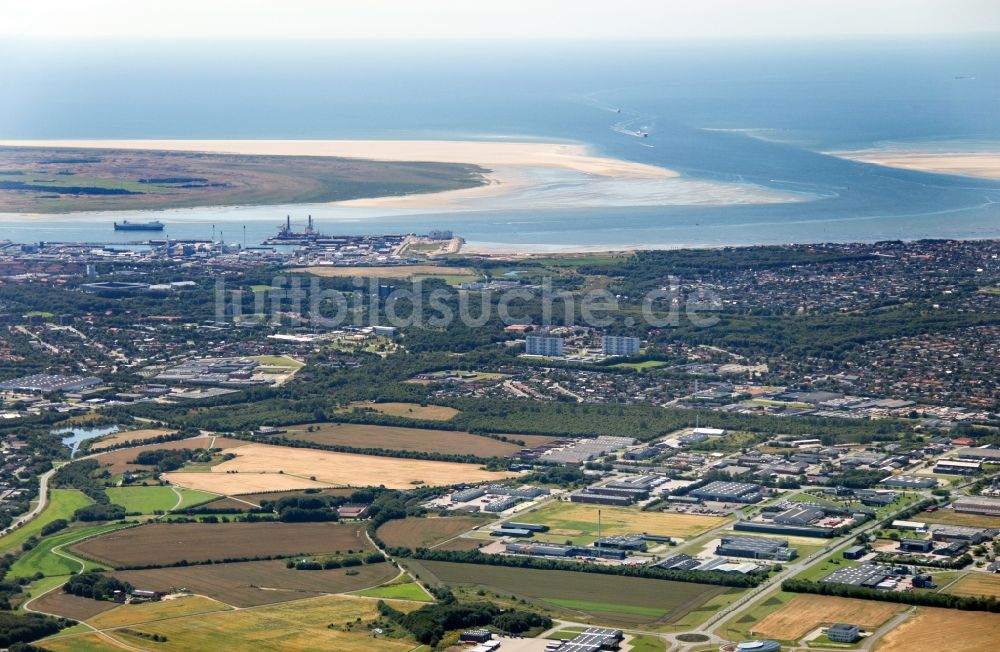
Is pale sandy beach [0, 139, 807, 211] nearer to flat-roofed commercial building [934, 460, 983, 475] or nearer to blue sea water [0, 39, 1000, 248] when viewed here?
blue sea water [0, 39, 1000, 248]

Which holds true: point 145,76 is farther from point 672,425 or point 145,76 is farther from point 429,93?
point 672,425

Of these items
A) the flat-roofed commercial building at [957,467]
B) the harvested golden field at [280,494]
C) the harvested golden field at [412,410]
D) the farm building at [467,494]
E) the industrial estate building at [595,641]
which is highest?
the harvested golden field at [412,410]

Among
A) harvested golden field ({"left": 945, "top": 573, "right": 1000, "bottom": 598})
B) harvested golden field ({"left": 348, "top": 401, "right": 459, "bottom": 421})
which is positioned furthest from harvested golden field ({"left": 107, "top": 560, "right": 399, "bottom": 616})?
harvested golden field ({"left": 348, "top": 401, "right": 459, "bottom": 421})

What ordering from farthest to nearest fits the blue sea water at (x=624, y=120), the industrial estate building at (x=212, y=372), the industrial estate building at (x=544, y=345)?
the blue sea water at (x=624, y=120)
the industrial estate building at (x=544, y=345)
the industrial estate building at (x=212, y=372)

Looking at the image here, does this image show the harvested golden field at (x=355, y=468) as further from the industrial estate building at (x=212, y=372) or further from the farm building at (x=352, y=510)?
the industrial estate building at (x=212, y=372)

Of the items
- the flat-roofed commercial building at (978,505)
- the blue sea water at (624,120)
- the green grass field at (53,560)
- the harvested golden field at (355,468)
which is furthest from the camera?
the blue sea water at (624,120)

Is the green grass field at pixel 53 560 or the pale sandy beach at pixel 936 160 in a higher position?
the pale sandy beach at pixel 936 160

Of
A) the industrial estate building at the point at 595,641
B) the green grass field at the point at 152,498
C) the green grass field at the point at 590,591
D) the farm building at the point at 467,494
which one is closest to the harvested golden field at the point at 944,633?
the green grass field at the point at 590,591

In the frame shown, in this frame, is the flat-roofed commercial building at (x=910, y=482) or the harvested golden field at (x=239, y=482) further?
the harvested golden field at (x=239, y=482)
